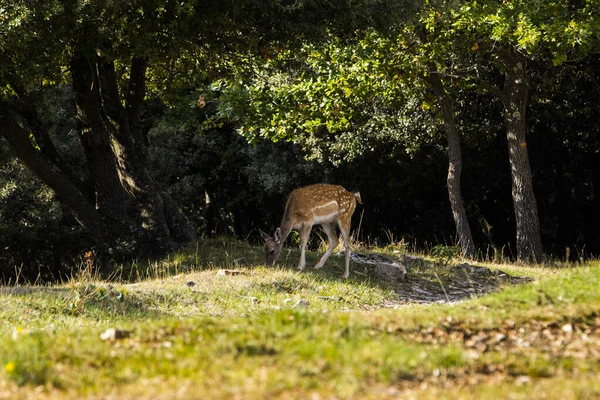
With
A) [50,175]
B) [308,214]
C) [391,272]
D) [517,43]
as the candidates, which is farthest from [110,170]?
[517,43]

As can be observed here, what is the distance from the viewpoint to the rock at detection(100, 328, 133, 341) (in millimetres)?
8305

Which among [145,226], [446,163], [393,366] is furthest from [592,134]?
[393,366]

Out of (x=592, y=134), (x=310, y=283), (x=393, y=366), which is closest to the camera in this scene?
(x=393, y=366)

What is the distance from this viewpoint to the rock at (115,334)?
830 cm

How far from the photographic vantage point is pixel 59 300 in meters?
13.2

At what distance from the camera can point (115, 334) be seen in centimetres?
834

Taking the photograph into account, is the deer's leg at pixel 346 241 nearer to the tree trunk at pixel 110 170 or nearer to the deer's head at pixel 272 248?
the deer's head at pixel 272 248

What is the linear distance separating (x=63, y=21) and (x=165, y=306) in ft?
20.0

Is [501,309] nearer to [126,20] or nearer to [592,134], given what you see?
[126,20]

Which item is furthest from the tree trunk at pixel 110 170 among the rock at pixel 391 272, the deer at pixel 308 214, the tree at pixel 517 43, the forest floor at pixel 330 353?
the tree at pixel 517 43

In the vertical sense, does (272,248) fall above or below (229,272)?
above

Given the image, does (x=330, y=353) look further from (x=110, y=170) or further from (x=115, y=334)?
(x=110, y=170)

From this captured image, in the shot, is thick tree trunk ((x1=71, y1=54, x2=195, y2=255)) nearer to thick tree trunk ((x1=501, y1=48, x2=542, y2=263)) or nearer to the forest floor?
the forest floor

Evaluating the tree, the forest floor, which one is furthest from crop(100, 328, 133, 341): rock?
the tree
